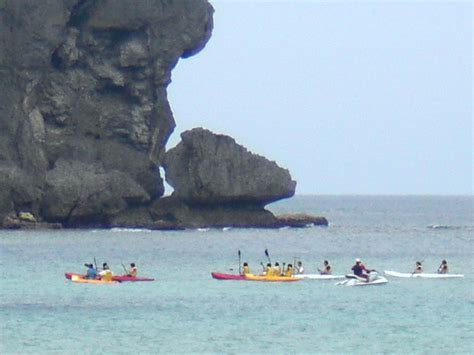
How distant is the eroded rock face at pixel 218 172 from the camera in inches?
4033

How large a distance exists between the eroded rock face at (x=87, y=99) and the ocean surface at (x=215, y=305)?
9975mm

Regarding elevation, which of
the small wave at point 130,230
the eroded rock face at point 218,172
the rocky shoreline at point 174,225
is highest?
the eroded rock face at point 218,172

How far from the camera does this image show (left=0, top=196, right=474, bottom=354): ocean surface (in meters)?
45.5

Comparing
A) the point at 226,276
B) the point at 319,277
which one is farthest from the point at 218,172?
the point at 226,276

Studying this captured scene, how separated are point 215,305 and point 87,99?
49363mm

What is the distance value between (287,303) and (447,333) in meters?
9.50

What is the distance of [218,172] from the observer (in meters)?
102

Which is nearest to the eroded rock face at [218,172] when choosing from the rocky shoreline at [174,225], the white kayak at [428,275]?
the rocky shoreline at [174,225]

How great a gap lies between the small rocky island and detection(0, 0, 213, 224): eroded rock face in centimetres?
6

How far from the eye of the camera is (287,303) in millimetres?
55844

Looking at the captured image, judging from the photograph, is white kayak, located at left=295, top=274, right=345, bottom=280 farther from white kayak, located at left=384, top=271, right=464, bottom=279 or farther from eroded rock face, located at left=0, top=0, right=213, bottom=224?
eroded rock face, located at left=0, top=0, right=213, bottom=224

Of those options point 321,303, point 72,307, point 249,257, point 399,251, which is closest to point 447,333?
point 321,303

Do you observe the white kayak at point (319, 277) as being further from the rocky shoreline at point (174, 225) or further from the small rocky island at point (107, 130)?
the small rocky island at point (107, 130)

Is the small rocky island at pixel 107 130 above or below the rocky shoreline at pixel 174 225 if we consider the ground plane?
above
